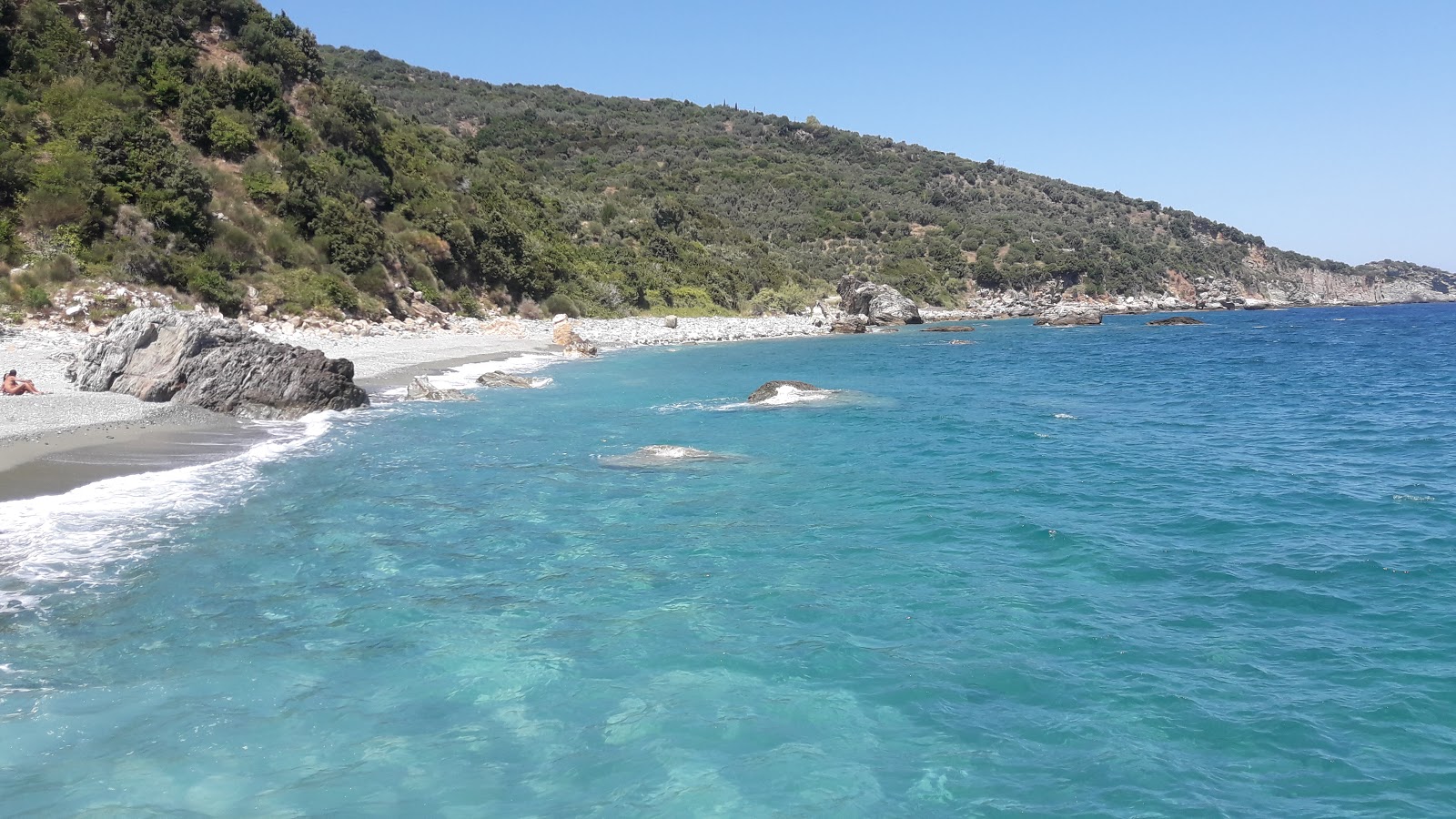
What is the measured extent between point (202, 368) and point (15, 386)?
125 inches

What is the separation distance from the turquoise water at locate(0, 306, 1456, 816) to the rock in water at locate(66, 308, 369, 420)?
367 cm

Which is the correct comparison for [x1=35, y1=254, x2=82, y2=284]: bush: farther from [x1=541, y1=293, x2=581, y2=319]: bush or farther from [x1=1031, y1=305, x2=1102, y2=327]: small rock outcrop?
[x1=1031, y1=305, x2=1102, y2=327]: small rock outcrop

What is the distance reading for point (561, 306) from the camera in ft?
164

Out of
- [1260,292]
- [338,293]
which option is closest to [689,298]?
[338,293]

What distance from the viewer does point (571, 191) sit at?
76125 mm

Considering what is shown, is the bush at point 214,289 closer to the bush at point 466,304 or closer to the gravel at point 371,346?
the gravel at point 371,346

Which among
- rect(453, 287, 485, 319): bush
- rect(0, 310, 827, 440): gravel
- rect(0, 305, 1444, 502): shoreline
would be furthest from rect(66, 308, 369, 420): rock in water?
rect(453, 287, 485, 319): bush

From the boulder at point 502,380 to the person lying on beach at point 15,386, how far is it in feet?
36.6

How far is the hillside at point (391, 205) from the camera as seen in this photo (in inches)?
1153

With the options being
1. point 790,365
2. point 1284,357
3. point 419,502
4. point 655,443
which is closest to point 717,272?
point 790,365

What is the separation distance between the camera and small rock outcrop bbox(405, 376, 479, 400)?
73.5 feet

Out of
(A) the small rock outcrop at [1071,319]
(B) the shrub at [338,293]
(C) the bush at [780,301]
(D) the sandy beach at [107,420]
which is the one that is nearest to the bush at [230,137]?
(B) the shrub at [338,293]

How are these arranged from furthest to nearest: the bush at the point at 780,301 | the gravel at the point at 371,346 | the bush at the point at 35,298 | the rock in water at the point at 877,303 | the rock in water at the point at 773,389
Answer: the bush at the point at 780,301 < the rock in water at the point at 877,303 < the bush at the point at 35,298 < the rock in water at the point at 773,389 < the gravel at the point at 371,346

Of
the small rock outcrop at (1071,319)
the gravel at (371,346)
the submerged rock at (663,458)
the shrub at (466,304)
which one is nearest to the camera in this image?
the submerged rock at (663,458)
